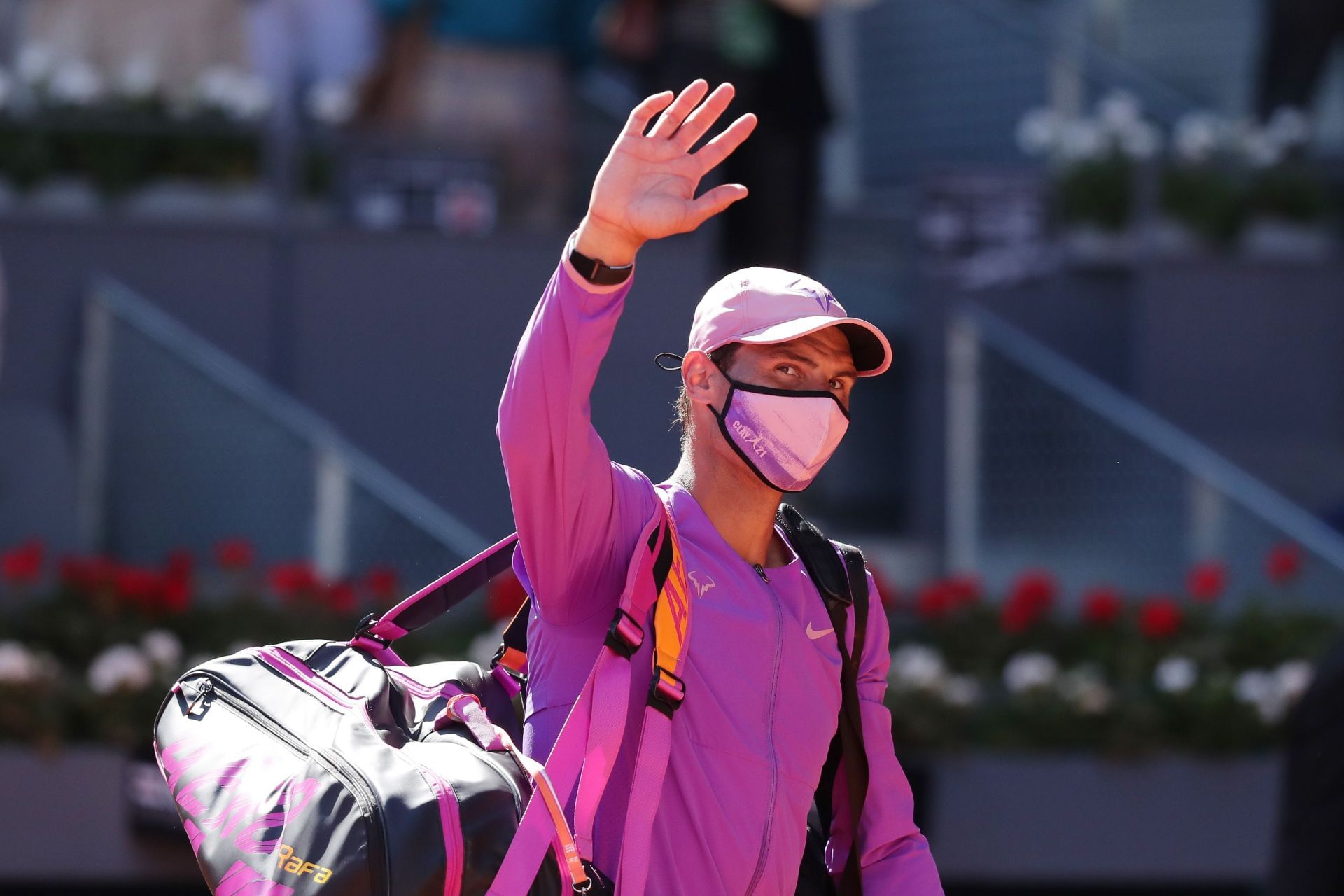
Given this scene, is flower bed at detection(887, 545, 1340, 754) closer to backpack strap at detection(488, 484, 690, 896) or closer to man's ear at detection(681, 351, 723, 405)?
man's ear at detection(681, 351, 723, 405)

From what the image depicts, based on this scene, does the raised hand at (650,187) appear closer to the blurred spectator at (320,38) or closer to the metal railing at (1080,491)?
the metal railing at (1080,491)

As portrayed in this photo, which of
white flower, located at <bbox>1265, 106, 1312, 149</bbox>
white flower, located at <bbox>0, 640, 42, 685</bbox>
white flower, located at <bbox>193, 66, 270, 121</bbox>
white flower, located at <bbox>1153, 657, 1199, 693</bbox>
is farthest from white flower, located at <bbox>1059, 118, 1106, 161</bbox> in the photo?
white flower, located at <bbox>0, 640, 42, 685</bbox>

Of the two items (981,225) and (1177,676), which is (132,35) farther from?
(1177,676)

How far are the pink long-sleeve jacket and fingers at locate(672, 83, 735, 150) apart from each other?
0.70ft

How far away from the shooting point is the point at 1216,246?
355 inches

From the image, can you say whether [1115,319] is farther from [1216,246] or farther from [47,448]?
[47,448]

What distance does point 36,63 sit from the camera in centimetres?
841

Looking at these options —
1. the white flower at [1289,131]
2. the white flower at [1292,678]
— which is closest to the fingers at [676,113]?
the white flower at [1292,678]

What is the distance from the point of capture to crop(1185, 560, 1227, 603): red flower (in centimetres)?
709

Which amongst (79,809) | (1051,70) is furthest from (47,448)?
(1051,70)

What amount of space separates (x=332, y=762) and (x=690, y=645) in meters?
0.53

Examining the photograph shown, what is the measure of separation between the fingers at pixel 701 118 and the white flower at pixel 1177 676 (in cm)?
469

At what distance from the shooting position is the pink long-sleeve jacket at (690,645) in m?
2.33

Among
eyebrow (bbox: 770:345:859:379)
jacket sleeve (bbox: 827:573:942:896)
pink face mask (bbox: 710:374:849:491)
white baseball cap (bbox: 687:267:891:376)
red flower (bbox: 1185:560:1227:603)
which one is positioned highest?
white baseball cap (bbox: 687:267:891:376)
